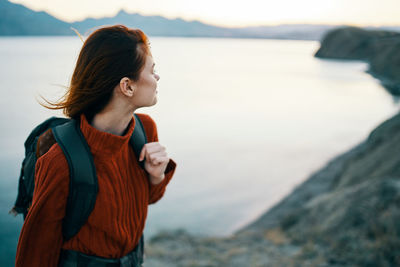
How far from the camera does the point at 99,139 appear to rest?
135 cm

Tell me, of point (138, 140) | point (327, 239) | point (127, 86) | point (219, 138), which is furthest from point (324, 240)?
point (219, 138)

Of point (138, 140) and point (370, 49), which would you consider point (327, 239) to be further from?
point (370, 49)

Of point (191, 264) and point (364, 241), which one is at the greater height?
point (364, 241)

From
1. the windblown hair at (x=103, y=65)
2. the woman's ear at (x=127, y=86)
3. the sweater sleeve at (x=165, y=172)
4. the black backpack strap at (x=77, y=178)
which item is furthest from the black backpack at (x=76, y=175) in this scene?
the sweater sleeve at (x=165, y=172)

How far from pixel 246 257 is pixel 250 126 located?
2617 cm

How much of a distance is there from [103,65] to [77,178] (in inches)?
18.4

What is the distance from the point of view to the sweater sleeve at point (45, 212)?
122cm

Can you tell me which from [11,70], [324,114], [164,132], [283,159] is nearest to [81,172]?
[283,159]

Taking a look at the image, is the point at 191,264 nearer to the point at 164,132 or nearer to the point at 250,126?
the point at 164,132

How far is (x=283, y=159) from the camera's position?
2100cm

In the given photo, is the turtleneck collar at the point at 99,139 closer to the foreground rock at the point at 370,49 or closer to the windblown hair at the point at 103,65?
the windblown hair at the point at 103,65

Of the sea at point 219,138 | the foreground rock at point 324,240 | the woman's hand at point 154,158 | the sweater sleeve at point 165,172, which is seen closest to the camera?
the woman's hand at point 154,158

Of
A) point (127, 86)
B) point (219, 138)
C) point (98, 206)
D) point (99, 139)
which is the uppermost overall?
point (127, 86)

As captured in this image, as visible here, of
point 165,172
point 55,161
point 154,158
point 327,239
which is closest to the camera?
point 55,161
